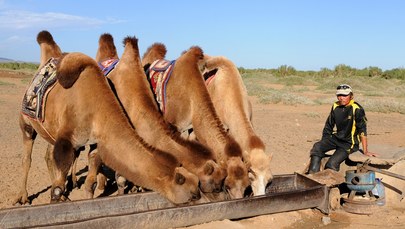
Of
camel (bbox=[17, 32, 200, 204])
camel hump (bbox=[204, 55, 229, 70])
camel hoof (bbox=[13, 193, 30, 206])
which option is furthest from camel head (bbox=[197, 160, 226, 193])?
camel hoof (bbox=[13, 193, 30, 206])

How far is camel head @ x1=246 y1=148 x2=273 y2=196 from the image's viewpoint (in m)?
5.72

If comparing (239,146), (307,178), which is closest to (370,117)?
(307,178)

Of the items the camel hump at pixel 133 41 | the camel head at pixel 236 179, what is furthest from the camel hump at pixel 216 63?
the camel head at pixel 236 179

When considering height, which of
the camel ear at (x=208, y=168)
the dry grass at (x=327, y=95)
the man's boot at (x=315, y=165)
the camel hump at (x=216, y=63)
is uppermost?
the camel hump at (x=216, y=63)

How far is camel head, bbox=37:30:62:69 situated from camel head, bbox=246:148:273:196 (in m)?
4.24

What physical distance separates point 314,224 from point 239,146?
5.16ft

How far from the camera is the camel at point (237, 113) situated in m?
5.76

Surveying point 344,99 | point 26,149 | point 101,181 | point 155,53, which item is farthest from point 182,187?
point 155,53

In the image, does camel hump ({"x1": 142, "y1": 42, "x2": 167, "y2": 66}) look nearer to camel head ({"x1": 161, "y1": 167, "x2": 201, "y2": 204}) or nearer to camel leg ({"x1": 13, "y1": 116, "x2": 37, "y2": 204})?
camel leg ({"x1": 13, "y1": 116, "x2": 37, "y2": 204})

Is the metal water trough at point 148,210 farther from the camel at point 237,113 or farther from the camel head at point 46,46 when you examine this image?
the camel head at point 46,46

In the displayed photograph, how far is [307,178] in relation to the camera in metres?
6.67

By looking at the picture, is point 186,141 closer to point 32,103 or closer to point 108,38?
point 32,103

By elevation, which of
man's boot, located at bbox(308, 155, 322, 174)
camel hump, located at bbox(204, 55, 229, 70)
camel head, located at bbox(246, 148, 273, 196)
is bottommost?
man's boot, located at bbox(308, 155, 322, 174)

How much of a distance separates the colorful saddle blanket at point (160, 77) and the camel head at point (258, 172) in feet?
6.39
